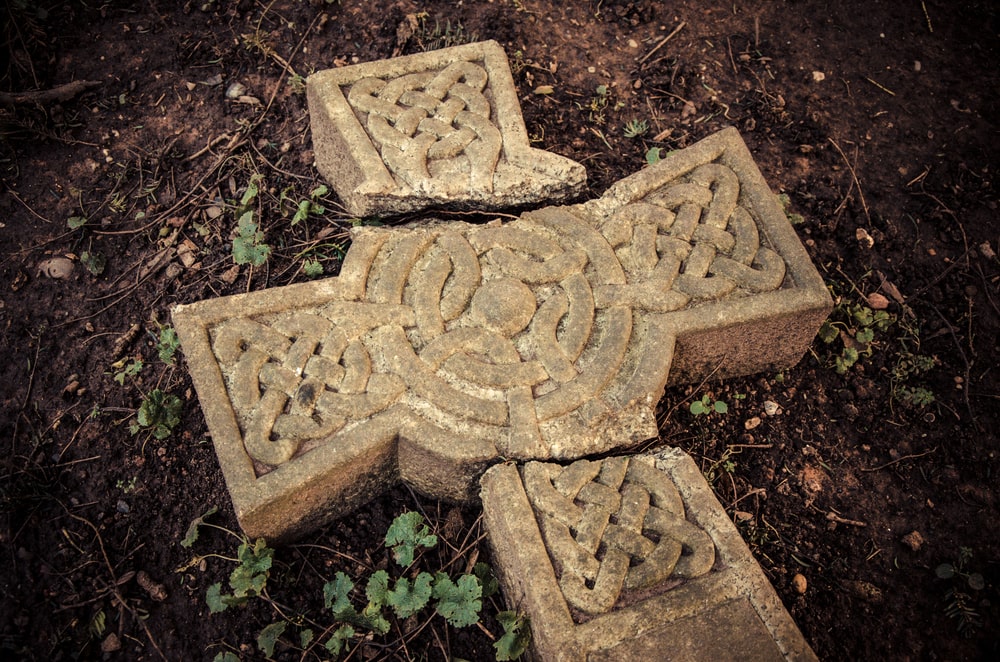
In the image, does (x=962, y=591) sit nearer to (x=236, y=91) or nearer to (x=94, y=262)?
(x=94, y=262)

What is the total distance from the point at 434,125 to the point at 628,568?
77.4 inches

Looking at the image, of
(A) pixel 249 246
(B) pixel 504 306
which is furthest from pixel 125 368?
(B) pixel 504 306

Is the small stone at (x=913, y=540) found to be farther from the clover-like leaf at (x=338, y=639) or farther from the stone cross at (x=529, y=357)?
the clover-like leaf at (x=338, y=639)

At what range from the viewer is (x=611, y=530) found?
251 cm

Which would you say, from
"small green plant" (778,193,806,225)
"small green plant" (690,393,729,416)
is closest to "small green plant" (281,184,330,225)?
"small green plant" (690,393,729,416)

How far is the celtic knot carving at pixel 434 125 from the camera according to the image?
10.6 ft

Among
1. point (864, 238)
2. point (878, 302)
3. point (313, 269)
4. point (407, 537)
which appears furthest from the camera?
point (864, 238)

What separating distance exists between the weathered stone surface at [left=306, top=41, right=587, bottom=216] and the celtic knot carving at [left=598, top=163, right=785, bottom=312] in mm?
404

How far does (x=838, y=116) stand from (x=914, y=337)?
4.27ft

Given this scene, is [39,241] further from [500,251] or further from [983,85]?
[983,85]

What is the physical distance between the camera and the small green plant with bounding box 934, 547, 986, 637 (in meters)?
2.84

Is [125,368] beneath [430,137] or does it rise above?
beneath

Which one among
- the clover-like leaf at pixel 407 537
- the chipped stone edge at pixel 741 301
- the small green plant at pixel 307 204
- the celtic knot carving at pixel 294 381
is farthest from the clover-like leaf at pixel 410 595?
the small green plant at pixel 307 204

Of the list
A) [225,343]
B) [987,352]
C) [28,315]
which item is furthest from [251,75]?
[987,352]
